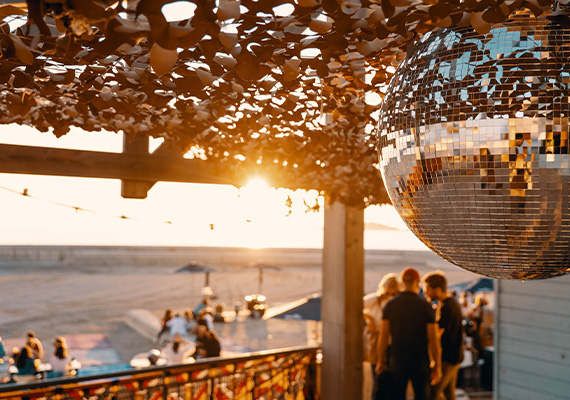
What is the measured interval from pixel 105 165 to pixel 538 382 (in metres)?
3.82

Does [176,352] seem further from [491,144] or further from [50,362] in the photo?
[491,144]

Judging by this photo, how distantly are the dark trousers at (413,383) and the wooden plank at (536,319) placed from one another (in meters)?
1.11

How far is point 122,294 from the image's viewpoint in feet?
66.6

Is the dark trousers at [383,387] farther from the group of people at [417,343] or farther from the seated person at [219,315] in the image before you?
the seated person at [219,315]

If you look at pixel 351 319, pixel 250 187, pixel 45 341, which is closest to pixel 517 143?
pixel 250 187

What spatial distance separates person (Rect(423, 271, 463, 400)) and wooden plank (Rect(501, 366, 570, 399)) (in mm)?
587

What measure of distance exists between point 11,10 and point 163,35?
1.57ft

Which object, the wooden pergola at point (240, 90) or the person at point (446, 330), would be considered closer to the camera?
the wooden pergola at point (240, 90)

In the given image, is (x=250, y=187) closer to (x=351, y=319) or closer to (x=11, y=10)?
(x=351, y=319)

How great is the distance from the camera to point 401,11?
1.05m

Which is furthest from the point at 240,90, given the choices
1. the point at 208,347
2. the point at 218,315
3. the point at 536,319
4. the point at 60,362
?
the point at 218,315

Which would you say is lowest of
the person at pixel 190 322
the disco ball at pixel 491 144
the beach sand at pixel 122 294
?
the beach sand at pixel 122 294

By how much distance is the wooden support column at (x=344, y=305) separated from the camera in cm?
472

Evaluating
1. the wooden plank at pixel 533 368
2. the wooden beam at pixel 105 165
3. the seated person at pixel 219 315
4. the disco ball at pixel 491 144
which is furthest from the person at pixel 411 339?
the seated person at pixel 219 315
